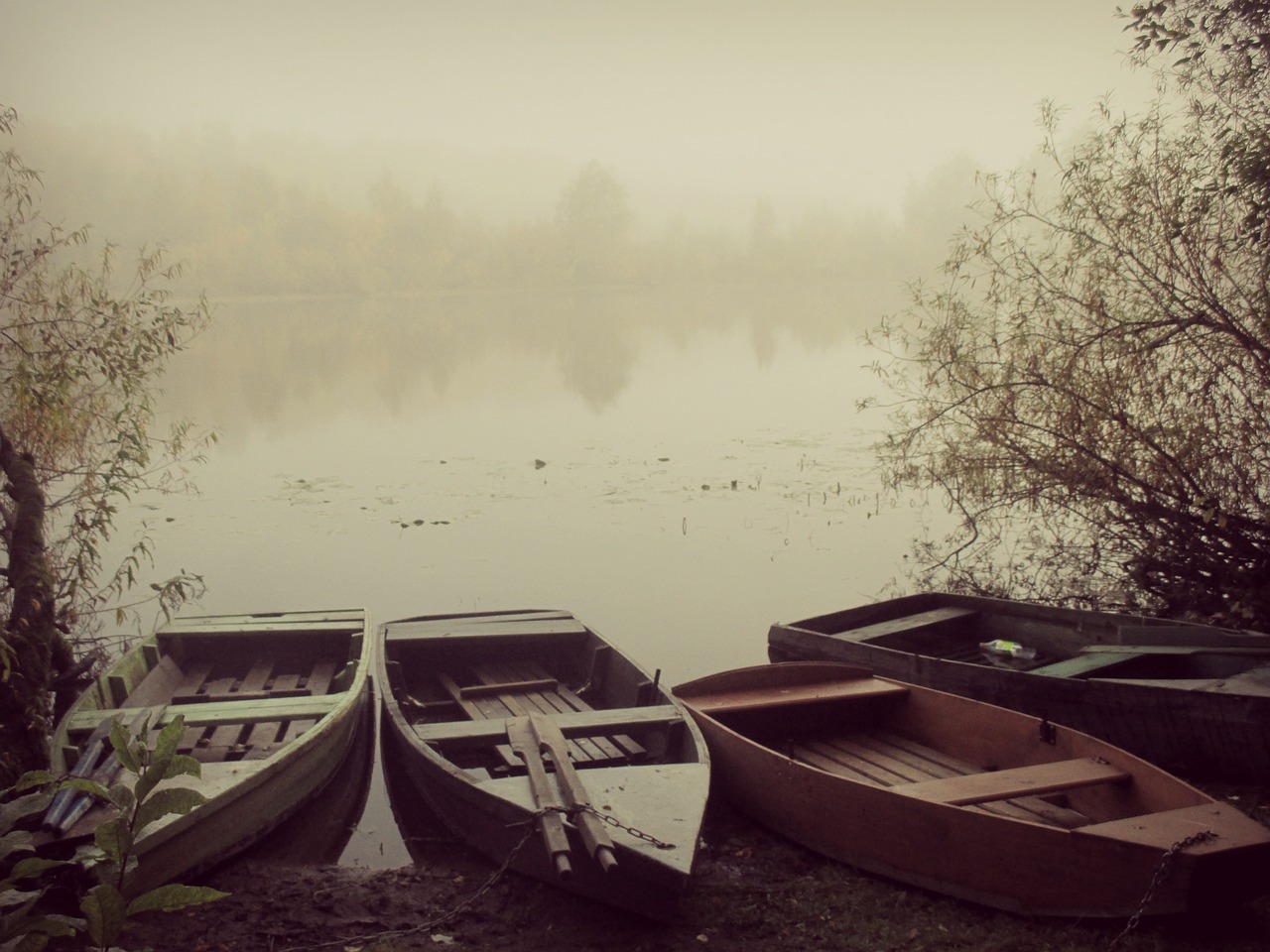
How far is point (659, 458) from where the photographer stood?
17.8m

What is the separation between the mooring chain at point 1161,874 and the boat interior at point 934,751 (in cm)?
39

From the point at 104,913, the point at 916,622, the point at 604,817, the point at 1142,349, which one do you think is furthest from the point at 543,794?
the point at 1142,349

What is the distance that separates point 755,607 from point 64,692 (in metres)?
5.98

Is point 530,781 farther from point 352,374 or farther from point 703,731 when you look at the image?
point 352,374

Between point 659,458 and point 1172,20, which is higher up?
point 1172,20

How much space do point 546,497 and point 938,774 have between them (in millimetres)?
9776

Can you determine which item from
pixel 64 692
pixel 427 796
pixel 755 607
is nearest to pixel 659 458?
pixel 755 607

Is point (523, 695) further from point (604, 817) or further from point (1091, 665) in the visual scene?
point (1091, 665)

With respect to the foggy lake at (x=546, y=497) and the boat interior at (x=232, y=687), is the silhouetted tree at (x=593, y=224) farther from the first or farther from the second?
the boat interior at (x=232, y=687)

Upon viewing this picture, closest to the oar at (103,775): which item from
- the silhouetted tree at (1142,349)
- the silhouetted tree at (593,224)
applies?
the silhouetted tree at (1142,349)

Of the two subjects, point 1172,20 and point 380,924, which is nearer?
point 380,924

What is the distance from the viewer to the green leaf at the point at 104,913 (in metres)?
2.35

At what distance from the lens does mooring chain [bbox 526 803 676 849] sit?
14.5 ft

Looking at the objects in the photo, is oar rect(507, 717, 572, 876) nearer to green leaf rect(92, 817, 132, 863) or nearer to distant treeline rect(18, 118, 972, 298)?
green leaf rect(92, 817, 132, 863)
